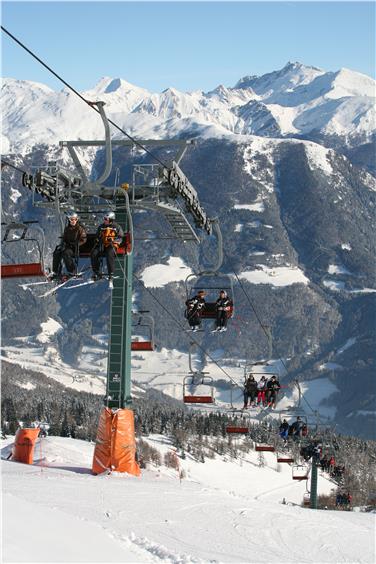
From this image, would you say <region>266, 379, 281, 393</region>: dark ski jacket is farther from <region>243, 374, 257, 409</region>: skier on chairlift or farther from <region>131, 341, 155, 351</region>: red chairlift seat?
<region>131, 341, 155, 351</region>: red chairlift seat

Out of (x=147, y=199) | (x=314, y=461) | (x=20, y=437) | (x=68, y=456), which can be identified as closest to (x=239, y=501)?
(x=147, y=199)

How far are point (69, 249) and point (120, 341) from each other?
36.2 ft

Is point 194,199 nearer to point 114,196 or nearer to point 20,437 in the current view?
point 114,196

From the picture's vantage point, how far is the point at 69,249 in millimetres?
24344

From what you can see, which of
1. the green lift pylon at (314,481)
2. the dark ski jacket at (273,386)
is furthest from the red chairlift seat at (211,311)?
the green lift pylon at (314,481)

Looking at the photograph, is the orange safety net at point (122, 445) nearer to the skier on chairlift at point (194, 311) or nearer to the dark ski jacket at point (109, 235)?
the skier on chairlift at point (194, 311)

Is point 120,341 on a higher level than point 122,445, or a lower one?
higher

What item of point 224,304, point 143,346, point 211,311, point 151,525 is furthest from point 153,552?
point 143,346

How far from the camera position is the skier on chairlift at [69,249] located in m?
24.2

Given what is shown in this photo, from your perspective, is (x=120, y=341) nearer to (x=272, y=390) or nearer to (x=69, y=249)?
(x=69, y=249)

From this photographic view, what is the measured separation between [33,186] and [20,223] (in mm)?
9005

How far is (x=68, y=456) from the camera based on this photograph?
48.5m

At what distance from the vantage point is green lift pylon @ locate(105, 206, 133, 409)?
3438 cm

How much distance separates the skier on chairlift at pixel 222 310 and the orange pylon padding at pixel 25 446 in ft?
37.0
